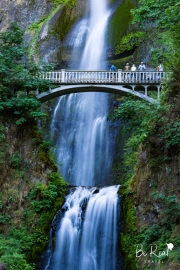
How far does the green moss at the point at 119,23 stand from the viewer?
2852 centimetres

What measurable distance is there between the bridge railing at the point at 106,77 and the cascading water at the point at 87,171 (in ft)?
14.6

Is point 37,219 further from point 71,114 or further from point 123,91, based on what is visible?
point 71,114

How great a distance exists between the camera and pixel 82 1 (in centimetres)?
3375

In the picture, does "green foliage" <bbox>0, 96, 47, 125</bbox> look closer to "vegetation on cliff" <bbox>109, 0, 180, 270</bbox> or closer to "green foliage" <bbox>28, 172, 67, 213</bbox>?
"green foliage" <bbox>28, 172, 67, 213</bbox>

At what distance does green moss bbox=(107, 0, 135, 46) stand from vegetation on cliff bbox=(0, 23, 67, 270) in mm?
11196

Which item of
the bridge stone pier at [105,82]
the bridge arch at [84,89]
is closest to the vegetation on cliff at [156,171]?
the bridge arch at [84,89]

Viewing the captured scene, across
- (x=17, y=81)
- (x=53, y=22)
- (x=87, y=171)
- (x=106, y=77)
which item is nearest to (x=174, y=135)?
(x=106, y=77)

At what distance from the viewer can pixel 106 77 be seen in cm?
1908

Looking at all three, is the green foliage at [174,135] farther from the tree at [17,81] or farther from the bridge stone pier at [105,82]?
the tree at [17,81]

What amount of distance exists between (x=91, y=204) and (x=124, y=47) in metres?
16.0

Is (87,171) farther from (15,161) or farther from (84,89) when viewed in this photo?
(15,161)

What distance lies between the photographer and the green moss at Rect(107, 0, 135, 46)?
28.5 metres

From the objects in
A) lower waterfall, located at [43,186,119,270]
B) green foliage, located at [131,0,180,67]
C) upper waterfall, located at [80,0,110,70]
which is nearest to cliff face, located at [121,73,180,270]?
lower waterfall, located at [43,186,119,270]

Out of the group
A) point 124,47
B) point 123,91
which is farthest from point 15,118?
point 124,47
